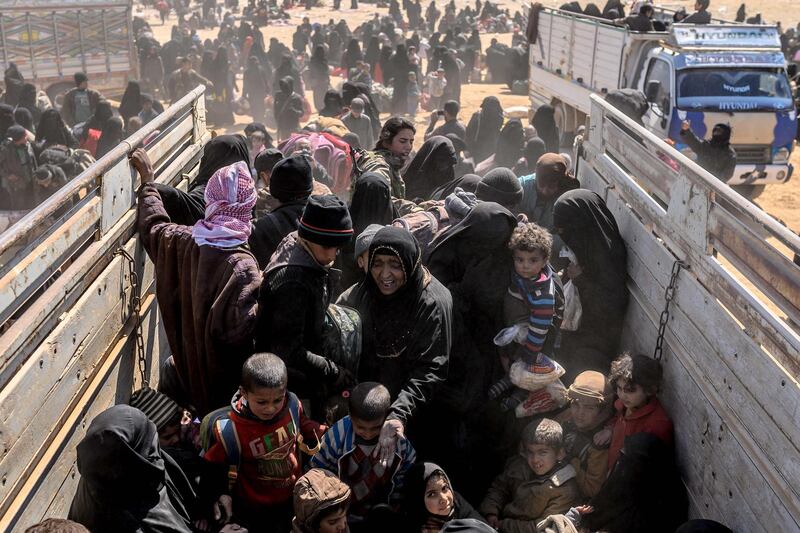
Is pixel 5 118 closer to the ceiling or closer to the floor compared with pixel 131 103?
closer to the ceiling

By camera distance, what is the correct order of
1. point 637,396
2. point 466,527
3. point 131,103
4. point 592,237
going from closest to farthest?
1. point 466,527
2. point 637,396
3. point 592,237
4. point 131,103

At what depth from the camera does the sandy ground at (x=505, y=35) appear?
12359 mm

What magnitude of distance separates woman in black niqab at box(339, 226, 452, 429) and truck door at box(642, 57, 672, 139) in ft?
24.9

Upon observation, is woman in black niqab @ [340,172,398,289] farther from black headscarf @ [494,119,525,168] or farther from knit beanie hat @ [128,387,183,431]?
black headscarf @ [494,119,525,168]

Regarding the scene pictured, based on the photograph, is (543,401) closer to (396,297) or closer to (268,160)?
(396,297)

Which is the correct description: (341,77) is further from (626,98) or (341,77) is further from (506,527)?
(506,527)

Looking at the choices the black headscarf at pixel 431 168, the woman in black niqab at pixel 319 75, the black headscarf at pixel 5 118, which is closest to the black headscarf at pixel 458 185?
the black headscarf at pixel 431 168

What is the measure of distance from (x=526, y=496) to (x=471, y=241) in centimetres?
119

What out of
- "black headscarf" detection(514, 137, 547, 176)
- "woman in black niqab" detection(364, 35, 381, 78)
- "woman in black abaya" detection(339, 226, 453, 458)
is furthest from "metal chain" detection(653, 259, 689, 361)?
"woman in black niqab" detection(364, 35, 381, 78)

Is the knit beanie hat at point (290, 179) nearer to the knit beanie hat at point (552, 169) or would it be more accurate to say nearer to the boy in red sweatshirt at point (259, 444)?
the boy in red sweatshirt at point (259, 444)

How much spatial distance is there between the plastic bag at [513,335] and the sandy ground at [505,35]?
866 centimetres

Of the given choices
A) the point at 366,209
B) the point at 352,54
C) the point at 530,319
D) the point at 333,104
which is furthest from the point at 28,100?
the point at 530,319

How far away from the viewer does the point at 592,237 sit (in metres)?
4.13

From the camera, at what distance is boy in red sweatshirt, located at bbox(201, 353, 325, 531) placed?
114 inches
